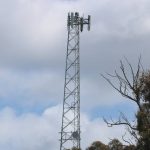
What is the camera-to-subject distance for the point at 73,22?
231 ft

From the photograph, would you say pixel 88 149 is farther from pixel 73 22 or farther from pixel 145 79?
pixel 145 79

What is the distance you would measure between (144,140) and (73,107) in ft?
119

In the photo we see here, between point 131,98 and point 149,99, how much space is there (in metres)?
2.44

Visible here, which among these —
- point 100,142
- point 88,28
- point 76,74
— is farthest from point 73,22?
point 100,142

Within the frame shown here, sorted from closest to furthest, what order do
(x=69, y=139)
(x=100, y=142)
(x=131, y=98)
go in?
(x=131, y=98), (x=69, y=139), (x=100, y=142)

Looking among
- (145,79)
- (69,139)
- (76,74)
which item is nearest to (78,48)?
(76,74)

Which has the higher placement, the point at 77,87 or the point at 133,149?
the point at 77,87

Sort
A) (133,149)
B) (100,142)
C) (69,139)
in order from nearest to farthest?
(133,149)
(69,139)
(100,142)

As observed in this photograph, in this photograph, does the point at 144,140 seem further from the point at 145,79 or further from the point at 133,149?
the point at 145,79

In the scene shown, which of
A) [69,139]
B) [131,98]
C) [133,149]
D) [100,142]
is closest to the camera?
[131,98]

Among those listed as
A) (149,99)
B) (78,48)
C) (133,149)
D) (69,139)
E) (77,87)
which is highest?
(78,48)

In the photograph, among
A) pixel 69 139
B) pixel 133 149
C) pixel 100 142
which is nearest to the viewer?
pixel 133 149

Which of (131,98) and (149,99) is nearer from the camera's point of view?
(131,98)

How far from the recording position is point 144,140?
1183 inches
